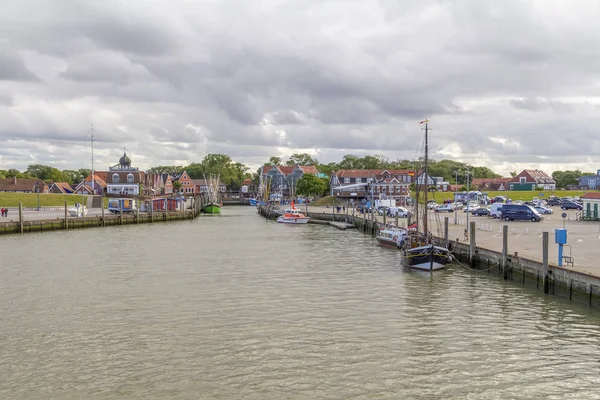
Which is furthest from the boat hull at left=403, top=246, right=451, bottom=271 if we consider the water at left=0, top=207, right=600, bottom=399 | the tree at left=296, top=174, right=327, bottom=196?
the tree at left=296, top=174, right=327, bottom=196

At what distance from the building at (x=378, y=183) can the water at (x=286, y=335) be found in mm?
114985

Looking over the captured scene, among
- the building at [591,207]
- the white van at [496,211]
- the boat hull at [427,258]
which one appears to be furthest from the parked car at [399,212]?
the boat hull at [427,258]

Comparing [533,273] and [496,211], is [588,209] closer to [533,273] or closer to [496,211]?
[496,211]

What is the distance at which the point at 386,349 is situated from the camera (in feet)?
72.9

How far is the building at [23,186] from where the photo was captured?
7042 inches

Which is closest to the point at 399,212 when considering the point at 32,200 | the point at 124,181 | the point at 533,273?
the point at 533,273

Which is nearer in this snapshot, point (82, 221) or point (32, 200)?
point (82, 221)

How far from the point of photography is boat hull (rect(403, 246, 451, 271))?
133 feet

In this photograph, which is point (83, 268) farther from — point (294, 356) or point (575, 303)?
point (575, 303)

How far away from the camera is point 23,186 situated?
18100cm

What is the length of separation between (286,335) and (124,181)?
17628 centimetres

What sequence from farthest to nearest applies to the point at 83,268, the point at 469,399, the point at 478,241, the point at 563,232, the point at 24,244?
the point at 24,244
the point at 478,241
the point at 83,268
the point at 563,232
the point at 469,399

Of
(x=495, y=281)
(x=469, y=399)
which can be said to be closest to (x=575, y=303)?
(x=495, y=281)

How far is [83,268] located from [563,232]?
33.5m
